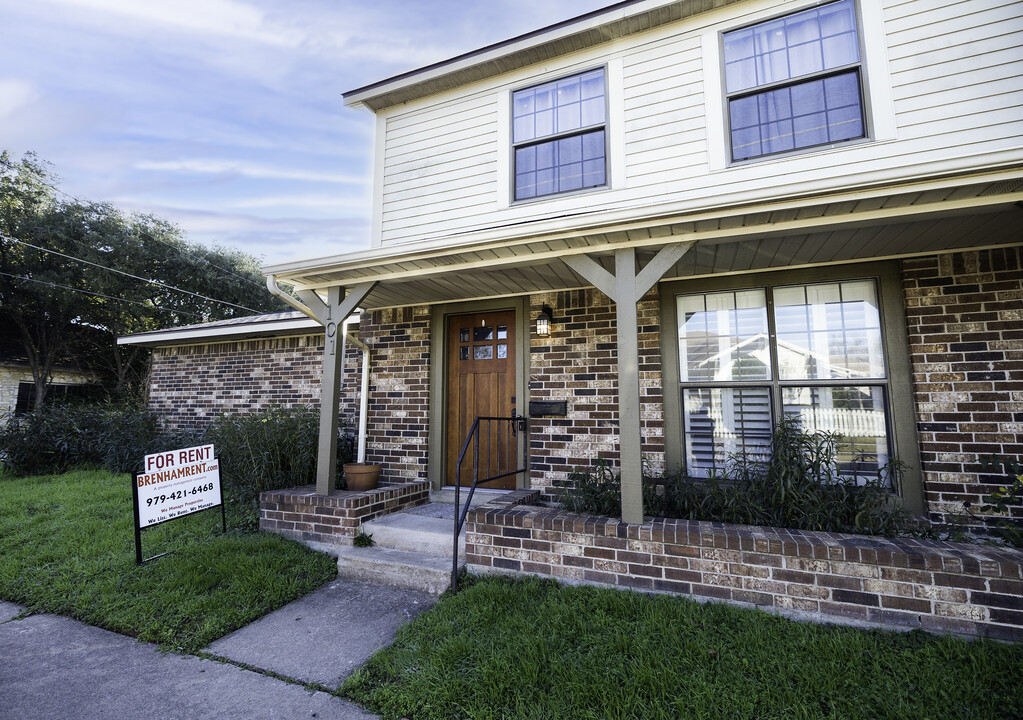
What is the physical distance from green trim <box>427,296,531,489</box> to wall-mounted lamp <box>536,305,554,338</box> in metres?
0.21

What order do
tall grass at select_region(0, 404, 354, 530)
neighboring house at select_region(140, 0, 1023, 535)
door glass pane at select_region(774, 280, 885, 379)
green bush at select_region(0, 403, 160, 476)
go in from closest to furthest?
neighboring house at select_region(140, 0, 1023, 535) → door glass pane at select_region(774, 280, 885, 379) → tall grass at select_region(0, 404, 354, 530) → green bush at select_region(0, 403, 160, 476)

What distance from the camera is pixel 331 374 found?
178 inches

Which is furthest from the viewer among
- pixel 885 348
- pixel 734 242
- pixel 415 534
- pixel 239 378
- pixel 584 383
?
pixel 239 378

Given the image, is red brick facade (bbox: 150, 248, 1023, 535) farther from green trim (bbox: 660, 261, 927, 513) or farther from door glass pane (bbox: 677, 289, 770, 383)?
door glass pane (bbox: 677, 289, 770, 383)

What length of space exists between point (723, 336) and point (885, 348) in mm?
1243

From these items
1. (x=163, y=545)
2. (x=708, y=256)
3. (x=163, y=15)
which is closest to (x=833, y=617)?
(x=708, y=256)

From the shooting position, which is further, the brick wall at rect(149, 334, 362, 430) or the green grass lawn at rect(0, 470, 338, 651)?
the brick wall at rect(149, 334, 362, 430)

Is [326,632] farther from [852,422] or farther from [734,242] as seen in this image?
[852,422]

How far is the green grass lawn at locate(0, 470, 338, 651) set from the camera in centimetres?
301

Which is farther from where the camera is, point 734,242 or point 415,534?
point 415,534

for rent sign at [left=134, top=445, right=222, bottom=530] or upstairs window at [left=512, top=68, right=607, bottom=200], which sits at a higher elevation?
upstairs window at [left=512, top=68, right=607, bottom=200]

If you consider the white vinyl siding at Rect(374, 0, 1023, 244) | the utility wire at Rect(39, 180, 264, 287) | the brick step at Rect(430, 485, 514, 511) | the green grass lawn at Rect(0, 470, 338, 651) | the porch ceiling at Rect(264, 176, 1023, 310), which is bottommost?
the green grass lawn at Rect(0, 470, 338, 651)

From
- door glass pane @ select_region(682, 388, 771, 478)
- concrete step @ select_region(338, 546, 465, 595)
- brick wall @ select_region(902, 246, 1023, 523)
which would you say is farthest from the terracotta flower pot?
brick wall @ select_region(902, 246, 1023, 523)

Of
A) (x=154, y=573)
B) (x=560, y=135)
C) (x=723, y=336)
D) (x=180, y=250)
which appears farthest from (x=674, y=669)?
(x=180, y=250)
